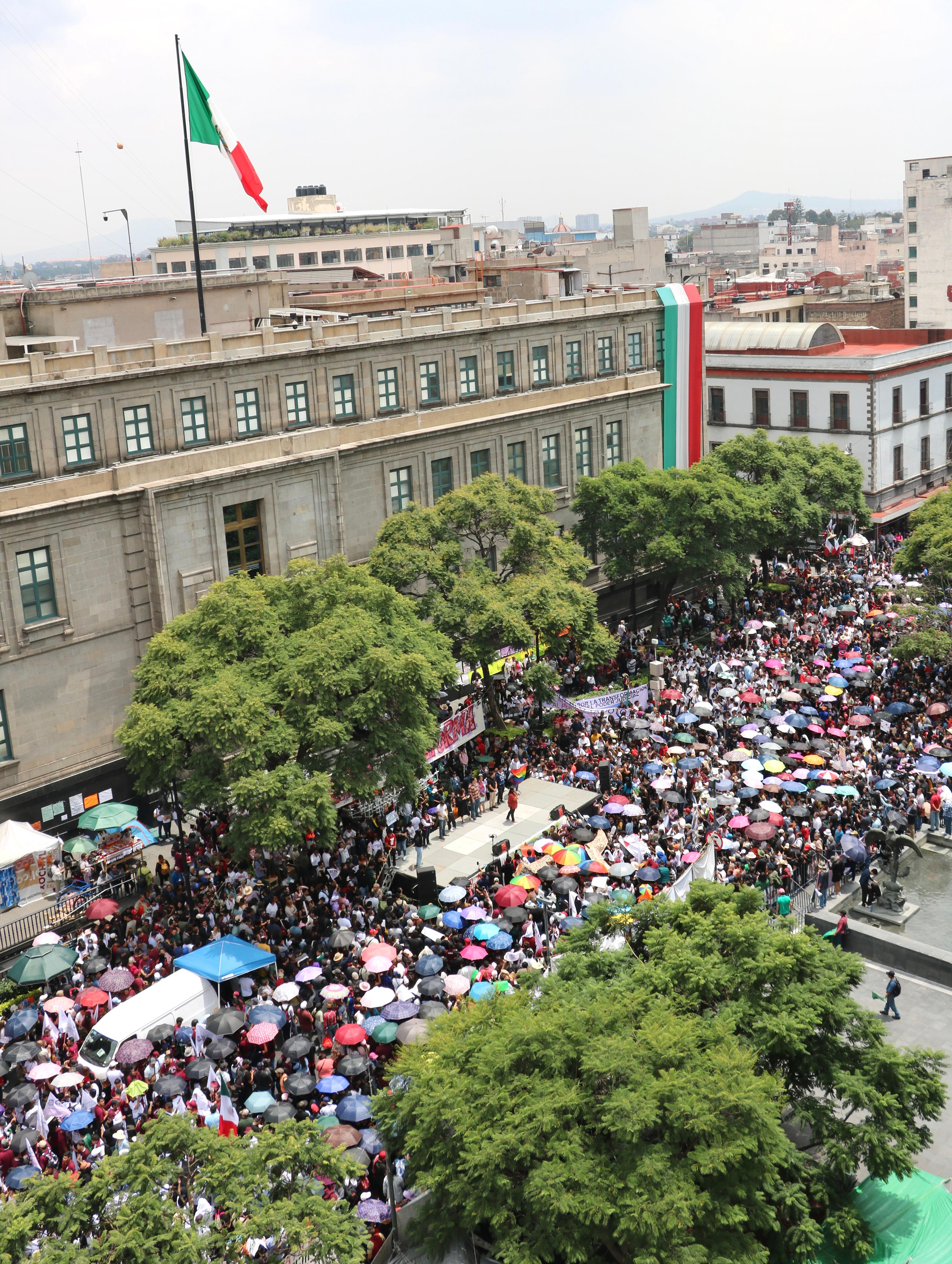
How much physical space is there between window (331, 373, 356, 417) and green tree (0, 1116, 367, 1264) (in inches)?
1274

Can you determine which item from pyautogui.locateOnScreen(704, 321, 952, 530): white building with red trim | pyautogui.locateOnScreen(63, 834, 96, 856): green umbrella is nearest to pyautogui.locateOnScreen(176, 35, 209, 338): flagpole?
pyautogui.locateOnScreen(63, 834, 96, 856): green umbrella

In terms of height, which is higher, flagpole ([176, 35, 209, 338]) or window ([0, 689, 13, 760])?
flagpole ([176, 35, 209, 338])

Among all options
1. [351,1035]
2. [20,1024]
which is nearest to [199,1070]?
[351,1035]

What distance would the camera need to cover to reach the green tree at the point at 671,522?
53938mm

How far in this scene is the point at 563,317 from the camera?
5731 centimetres

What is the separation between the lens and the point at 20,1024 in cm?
2883

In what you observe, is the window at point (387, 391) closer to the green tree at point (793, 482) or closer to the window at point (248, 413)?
the window at point (248, 413)

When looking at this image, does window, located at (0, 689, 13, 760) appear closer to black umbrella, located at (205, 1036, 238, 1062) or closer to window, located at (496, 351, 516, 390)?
black umbrella, located at (205, 1036, 238, 1062)

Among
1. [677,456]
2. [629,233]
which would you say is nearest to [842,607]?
[677,456]

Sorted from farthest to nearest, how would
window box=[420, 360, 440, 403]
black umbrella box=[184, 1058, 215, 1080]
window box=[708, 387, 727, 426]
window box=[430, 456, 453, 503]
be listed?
1. window box=[708, 387, 727, 426]
2. window box=[430, 456, 453, 503]
3. window box=[420, 360, 440, 403]
4. black umbrella box=[184, 1058, 215, 1080]

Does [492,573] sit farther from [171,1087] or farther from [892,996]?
[171,1087]

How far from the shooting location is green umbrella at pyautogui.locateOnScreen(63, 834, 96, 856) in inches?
1462

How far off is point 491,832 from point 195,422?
17298 millimetres

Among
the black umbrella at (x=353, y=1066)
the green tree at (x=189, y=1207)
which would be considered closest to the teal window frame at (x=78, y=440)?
the black umbrella at (x=353, y=1066)
